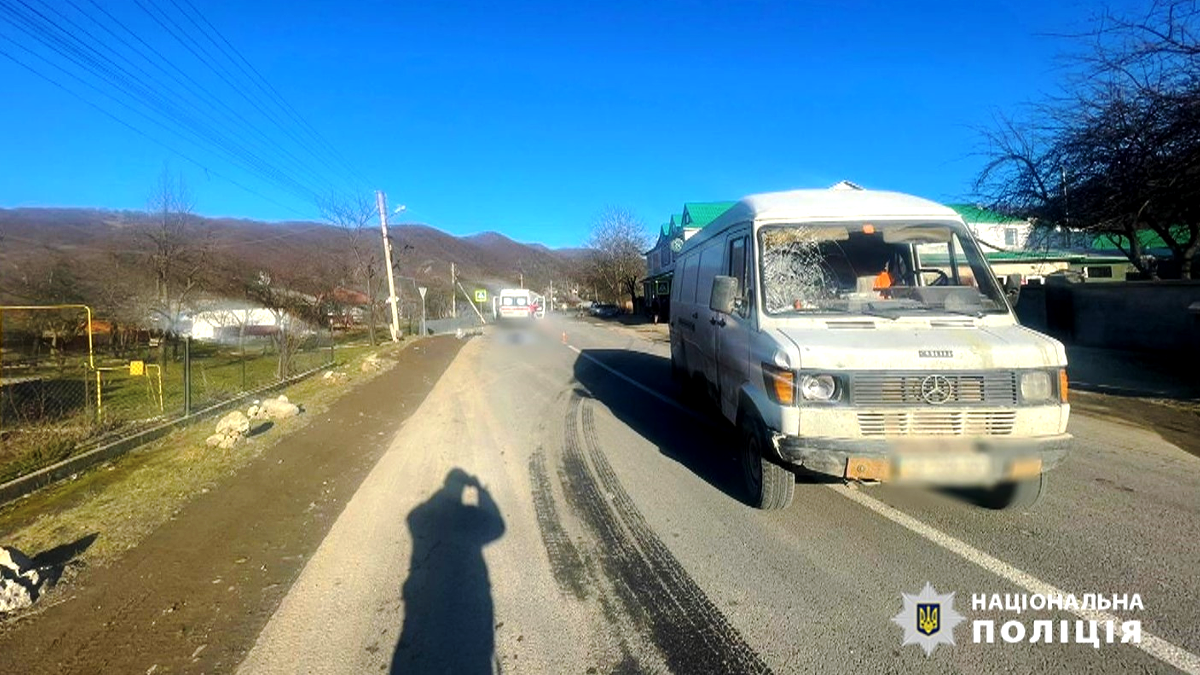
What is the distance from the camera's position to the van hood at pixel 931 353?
4227 millimetres

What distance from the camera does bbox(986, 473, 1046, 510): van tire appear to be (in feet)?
15.4

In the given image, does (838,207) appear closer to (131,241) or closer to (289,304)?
(289,304)

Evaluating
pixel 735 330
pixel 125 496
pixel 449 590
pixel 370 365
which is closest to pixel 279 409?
pixel 125 496

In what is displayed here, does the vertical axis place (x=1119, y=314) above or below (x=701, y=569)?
above

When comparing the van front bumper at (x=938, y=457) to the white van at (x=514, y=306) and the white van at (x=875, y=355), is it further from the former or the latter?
the white van at (x=514, y=306)

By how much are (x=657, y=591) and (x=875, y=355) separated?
202 cm

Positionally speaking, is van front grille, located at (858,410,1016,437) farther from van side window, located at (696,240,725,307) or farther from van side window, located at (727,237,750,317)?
van side window, located at (696,240,725,307)

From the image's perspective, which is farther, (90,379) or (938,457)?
(90,379)

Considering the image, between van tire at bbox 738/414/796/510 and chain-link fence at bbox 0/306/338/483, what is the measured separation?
7.22 metres

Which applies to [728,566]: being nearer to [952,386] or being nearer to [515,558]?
[515,558]

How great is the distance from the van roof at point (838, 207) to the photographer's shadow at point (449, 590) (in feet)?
11.3

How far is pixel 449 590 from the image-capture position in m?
3.99

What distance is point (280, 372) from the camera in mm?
15516

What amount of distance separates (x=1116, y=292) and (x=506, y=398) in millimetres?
14109
